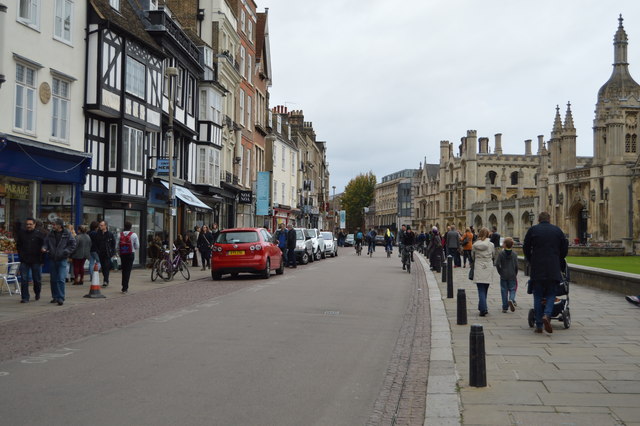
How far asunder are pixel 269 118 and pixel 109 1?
91.7 feet

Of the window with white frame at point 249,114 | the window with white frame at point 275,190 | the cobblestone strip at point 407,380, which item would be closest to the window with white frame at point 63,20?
the cobblestone strip at point 407,380

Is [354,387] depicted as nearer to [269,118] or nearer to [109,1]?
[109,1]

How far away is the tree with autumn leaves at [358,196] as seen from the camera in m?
119

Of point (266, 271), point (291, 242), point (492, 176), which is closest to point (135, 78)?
point (291, 242)

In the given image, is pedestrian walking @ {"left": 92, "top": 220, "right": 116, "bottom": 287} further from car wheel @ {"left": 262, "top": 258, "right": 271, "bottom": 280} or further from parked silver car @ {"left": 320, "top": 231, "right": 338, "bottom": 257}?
parked silver car @ {"left": 320, "top": 231, "right": 338, "bottom": 257}

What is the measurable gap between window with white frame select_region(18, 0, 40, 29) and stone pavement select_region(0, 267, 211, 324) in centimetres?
744

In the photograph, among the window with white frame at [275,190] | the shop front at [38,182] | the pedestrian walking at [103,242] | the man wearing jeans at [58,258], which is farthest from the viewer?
the window with white frame at [275,190]

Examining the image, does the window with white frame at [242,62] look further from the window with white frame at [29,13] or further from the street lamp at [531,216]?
the street lamp at [531,216]

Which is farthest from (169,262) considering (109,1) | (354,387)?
(354,387)

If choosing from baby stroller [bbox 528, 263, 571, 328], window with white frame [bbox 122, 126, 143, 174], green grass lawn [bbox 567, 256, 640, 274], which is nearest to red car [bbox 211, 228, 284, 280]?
window with white frame [bbox 122, 126, 143, 174]

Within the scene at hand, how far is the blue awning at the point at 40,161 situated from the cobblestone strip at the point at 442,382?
12.4m

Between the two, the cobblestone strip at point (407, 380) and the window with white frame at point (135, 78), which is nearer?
the cobblestone strip at point (407, 380)

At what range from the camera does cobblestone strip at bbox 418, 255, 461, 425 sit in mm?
5266

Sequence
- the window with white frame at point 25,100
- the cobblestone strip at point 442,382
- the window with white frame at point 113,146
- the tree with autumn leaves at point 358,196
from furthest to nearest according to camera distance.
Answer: the tree with autumn leaves at point 358,196 < the window with white frame at point 113,146 < the window with white frame at point 25,100 < the cobblestone strip at point 442,382
